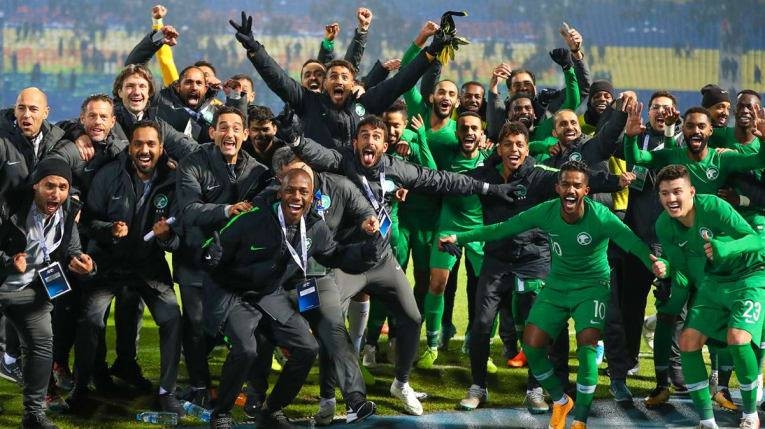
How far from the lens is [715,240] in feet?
21.9

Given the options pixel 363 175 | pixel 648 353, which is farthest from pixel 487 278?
pixel 648 353

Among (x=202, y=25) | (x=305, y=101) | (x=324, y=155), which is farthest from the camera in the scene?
(x=202, y=25)

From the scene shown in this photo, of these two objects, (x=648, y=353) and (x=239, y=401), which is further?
(x=648, y=353)

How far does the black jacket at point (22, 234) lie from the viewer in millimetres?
6727

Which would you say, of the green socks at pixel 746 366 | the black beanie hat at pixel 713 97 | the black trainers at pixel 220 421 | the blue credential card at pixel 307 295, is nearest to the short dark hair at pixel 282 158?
the blue credential card at pixel 307 295

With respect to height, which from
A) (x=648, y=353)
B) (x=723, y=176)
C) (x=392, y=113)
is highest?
(x=392, y=113)

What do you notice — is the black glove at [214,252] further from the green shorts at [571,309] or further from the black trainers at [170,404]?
the green shorts at [571,309]

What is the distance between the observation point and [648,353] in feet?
30.3

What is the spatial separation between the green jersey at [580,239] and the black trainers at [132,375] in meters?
2.61

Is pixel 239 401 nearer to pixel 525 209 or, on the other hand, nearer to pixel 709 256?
pixel 525 209

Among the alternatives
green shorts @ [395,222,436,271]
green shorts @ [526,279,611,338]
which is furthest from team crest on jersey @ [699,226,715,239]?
green shorts @ [395,222,436,271]

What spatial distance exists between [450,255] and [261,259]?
1.99 metres

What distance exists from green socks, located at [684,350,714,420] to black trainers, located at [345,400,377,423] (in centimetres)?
186

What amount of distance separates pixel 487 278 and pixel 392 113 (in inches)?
53.8
